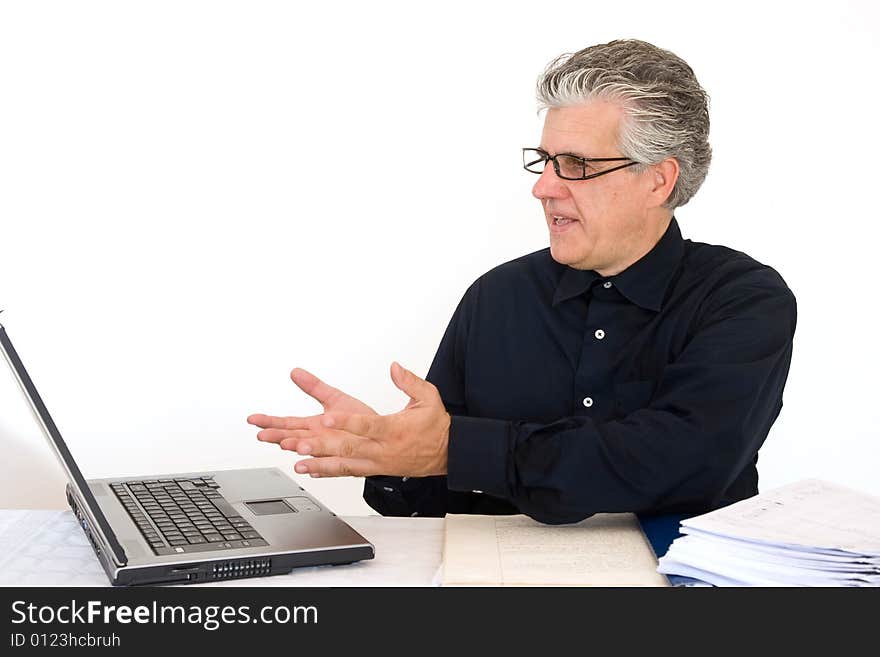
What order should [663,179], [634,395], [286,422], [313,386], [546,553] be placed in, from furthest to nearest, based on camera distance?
[663,179], [634,395], [313,386], [286,422], [546,553]

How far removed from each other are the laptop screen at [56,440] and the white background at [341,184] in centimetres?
184

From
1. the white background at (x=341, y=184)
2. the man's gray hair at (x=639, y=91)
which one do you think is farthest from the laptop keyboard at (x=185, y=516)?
the white background at (x=341, y=184)

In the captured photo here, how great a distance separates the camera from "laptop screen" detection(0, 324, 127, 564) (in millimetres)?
1341

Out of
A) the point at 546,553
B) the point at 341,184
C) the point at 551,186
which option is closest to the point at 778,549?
the point at 546,553

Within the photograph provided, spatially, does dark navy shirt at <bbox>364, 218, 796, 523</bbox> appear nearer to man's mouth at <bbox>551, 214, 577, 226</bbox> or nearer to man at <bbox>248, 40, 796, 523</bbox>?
man at <bbox>248, 40, 796, 523</bbox>

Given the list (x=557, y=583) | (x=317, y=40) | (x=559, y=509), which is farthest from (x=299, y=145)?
(x=557, y=583)

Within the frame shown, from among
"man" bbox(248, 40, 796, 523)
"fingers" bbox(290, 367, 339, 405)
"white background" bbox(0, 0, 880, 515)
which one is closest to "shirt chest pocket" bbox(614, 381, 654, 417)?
"man" bbox(248, 40, 796, 523)

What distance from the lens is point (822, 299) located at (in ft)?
10.4

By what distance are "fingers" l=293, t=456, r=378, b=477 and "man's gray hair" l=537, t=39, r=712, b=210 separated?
2.78ft

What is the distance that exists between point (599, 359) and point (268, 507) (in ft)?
2.51

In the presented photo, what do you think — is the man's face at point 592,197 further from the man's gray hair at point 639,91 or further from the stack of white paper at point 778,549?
the stack of white paper at point 778,549

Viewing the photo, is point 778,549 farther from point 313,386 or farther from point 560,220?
point 560,220

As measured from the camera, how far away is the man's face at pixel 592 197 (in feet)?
6.83

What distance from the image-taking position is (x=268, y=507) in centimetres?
167
